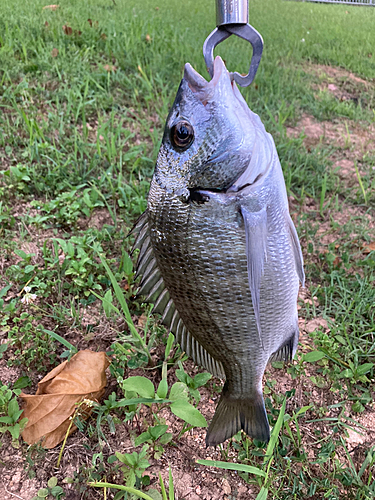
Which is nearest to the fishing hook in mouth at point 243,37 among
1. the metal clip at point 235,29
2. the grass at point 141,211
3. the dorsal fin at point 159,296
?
the metal clip at point 235,29

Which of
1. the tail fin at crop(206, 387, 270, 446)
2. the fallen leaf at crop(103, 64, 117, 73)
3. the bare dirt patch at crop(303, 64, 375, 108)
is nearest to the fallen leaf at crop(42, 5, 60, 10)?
the fallen leaf at crop(103, 64, 117, 73)

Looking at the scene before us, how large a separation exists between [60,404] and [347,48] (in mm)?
4613

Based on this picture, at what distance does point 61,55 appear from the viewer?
139 inches

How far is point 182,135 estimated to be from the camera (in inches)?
42.6

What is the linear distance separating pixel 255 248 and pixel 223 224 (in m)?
0.13

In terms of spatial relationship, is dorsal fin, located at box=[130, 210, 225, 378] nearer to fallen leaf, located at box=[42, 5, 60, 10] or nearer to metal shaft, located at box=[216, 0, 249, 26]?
metal shaft, located at box=[216, 0, 249, 26]

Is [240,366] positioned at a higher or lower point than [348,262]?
higher

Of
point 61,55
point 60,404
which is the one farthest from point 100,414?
point 61,55

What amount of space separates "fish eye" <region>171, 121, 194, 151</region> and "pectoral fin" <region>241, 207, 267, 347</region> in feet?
0.94

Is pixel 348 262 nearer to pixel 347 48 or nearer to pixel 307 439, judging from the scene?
pixel 307 439

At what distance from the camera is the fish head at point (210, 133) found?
1.04 metres

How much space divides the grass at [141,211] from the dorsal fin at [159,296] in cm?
19

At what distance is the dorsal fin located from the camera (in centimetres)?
127

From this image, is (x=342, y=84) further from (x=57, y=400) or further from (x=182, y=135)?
(x=57, y=400)
